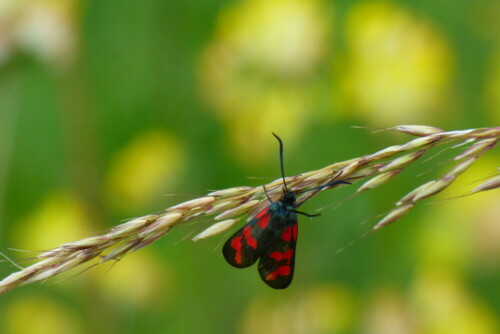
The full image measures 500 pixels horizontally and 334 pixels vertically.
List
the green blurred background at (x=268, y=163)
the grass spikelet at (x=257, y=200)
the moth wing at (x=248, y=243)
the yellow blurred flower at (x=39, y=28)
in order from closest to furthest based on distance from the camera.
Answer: the grass spikelet at (x=257, y=200) < the moth wing at (x=248, y=243) < the yellow blurred flower at (x=39, y=28) < the green blurred background at (x=268, y=163)

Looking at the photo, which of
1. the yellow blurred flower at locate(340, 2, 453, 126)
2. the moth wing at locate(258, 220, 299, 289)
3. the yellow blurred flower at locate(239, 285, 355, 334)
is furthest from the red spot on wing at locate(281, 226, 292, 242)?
the yellow blurred flower at locate(340, 2, 453, 126)

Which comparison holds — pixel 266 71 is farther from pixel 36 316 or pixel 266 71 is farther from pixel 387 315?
pixel 36 316

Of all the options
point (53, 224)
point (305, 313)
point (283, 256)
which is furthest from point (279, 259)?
point (53, 224)

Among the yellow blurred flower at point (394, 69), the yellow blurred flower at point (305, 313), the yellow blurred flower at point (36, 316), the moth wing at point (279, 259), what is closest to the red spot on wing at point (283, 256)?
the moth wing at point (279, 259)

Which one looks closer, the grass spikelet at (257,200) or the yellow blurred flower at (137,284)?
the grass spikelet at (257,200)

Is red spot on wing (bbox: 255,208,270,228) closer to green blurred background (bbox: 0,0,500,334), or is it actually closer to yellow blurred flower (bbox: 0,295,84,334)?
green blurred background (bbox: 0,0,500,334)

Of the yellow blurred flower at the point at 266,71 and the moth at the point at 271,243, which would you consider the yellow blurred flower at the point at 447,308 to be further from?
the moth at the point at 271,243

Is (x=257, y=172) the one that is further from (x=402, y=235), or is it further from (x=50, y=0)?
(x=50, y=0)

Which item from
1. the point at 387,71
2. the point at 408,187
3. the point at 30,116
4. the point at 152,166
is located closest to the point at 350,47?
the point at 387,71
